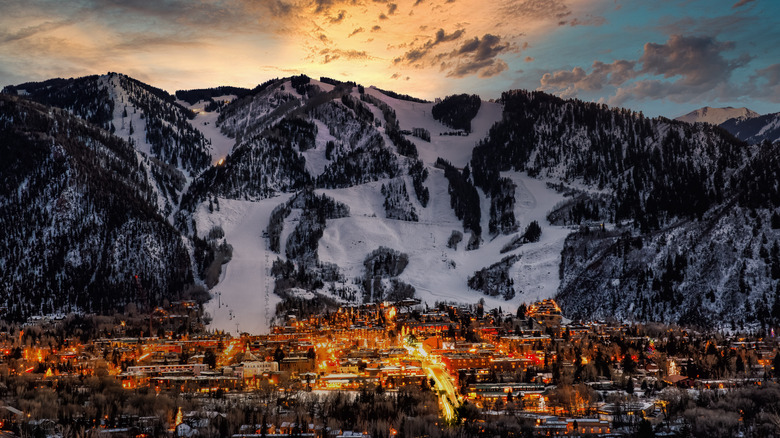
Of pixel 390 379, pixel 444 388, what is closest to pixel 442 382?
pixel 444 388

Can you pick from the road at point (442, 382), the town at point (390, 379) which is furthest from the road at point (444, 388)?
the town at point (390, 379)

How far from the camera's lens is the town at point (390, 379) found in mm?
92438

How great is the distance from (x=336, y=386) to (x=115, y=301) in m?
101

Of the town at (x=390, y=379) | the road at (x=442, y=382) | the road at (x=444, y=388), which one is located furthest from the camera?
the road at (x=442, y=382)

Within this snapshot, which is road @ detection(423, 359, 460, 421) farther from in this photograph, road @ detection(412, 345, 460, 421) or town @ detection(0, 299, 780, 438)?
town @ detection(0, 299, 780, 438)

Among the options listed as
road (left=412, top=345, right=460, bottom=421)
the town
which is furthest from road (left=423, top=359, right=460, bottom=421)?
the town

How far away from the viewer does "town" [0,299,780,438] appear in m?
92.4

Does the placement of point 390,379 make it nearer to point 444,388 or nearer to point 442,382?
point 444,388

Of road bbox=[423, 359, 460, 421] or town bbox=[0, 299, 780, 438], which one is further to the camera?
road bbox=[423, 359, 460, 421]

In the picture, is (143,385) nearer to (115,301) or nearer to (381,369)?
(381,369)

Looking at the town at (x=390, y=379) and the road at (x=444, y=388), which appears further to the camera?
the road at (x=444, y=388)

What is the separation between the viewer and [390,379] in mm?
114562

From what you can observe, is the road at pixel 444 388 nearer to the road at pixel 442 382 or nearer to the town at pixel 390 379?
the road at pixel 442 382

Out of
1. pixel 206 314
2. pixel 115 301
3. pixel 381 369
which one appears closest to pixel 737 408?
pixel 381 369
